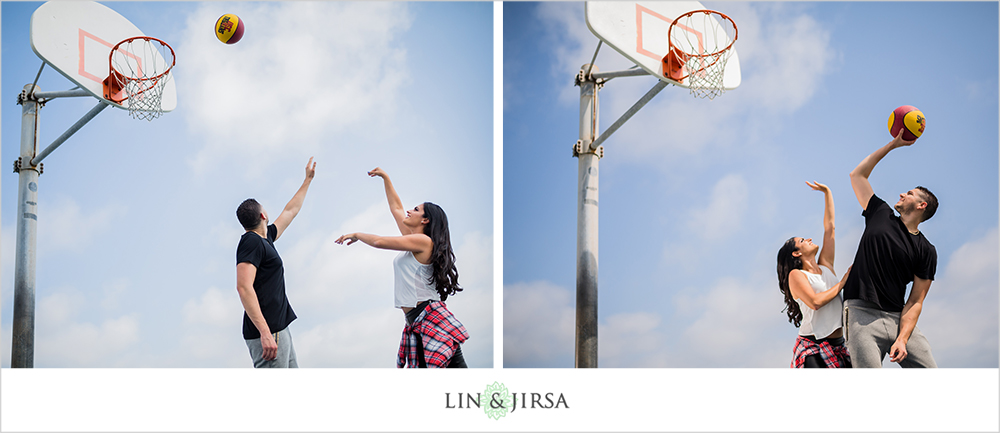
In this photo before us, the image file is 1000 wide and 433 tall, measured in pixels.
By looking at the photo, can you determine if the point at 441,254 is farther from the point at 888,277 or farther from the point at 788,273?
the point at 888,277

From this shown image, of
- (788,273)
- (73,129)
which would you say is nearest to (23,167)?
(73,129)

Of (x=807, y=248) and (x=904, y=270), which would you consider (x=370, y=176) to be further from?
(x=904, y=270)

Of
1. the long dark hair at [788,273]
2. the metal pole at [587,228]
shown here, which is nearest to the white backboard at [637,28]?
the metal pole at [587,228]

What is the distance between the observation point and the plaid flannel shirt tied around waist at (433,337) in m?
5.08

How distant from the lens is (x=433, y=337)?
202 inches

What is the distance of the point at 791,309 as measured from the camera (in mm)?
5484

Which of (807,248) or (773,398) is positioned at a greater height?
(807,248)

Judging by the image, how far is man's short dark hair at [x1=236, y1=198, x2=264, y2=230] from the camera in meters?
5.16

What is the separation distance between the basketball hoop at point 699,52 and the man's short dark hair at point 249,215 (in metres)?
3.33

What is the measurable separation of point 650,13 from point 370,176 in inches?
102

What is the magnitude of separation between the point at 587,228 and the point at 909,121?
2.56 metres

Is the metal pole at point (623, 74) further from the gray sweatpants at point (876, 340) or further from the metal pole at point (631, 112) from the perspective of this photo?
the gray sweatpants at point (876, 340)

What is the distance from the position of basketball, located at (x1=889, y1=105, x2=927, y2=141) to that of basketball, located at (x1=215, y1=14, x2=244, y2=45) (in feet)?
17.2

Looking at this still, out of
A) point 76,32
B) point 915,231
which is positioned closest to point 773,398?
point 915,231
